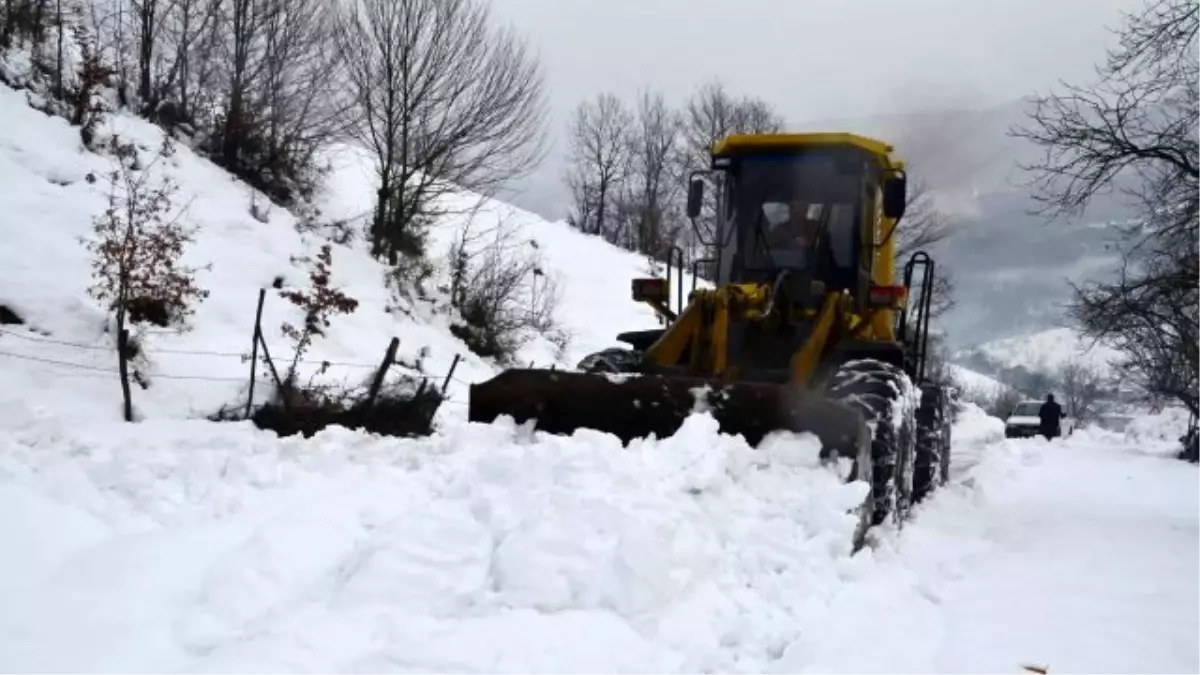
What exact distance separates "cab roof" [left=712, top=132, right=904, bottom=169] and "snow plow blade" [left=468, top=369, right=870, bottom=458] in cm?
235

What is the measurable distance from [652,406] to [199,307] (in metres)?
7.99

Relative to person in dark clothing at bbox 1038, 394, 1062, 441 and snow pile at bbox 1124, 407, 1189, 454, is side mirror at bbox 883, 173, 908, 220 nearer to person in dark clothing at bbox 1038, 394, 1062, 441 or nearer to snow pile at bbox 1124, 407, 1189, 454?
person in dark clothing at bbox 1038, 394, 1062, 441

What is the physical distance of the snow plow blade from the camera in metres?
5.37

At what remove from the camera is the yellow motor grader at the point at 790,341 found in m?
5.71

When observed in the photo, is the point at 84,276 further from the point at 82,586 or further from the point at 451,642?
the point at 451,642

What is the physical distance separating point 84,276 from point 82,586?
854 centimetres

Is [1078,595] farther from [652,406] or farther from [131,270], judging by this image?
[131,270]

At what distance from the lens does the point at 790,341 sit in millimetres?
6969

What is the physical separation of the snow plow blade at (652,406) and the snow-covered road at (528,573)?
0.74 feet

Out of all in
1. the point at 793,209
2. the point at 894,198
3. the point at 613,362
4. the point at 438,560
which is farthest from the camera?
the point at 613,362

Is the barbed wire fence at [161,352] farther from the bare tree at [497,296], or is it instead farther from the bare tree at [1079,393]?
the bare tree at [1079,393]

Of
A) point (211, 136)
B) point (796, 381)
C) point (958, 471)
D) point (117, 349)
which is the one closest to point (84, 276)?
point (117, 349)

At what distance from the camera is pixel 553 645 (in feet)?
10.0

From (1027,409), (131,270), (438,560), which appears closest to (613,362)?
(438,560)
